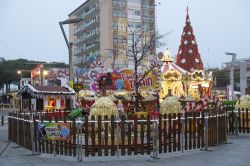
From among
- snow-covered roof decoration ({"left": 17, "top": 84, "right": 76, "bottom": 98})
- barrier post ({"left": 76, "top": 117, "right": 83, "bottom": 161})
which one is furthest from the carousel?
barrier post ({"left": 76, "top": 117, "right": 83, "bottom": 161})

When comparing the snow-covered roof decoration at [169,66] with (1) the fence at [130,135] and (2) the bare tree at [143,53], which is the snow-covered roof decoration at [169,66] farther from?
(1) the fence at [130,135]

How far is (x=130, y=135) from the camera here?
36.7 feet


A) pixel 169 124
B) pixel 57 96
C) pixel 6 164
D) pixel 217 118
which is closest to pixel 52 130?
pixel 6 164

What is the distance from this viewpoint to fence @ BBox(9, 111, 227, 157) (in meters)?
11.1

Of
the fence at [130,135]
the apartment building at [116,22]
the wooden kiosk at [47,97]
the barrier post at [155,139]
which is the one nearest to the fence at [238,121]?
the fence at [130,135]

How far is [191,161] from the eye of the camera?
34.2ft

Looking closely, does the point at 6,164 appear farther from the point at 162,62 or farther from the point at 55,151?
the point at 162,62

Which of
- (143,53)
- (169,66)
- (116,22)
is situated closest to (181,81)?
(169,66)

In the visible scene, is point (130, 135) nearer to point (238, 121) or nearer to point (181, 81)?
point (238, 121)

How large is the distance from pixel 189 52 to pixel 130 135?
25695mm

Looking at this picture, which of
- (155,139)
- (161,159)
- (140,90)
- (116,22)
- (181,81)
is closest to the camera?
(161,159)

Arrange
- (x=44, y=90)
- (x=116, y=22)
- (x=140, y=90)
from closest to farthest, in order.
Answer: (x=44, y=90) → (x=140, y=90) → (x=116, y=22)

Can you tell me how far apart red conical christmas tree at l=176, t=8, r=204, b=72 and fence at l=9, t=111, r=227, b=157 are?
75.0 feet

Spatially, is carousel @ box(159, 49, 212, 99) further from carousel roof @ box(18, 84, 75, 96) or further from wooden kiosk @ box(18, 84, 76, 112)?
carousel roof @ box(18, 84, 75, 96)
